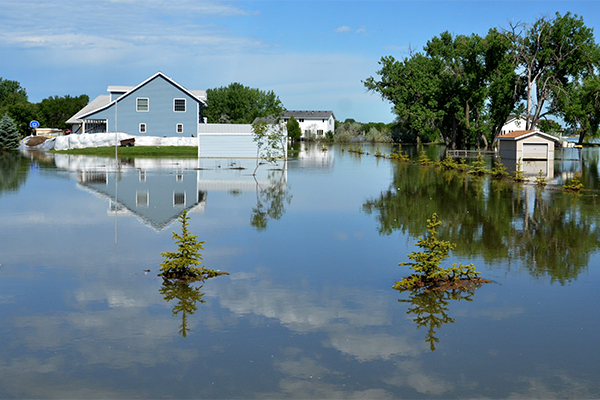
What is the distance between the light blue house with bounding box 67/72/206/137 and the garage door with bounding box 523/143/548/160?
109 feet

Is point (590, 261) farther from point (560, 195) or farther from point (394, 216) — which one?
point (560, 195)

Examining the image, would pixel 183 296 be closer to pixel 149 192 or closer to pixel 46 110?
pixel 149 192

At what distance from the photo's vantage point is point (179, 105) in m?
66.0

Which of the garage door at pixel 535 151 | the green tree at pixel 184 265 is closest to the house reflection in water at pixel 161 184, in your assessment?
the green tree at pixel 184 265

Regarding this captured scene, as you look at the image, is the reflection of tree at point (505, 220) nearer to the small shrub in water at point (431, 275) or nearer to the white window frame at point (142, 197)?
the small shrub in water at point (431, 275)

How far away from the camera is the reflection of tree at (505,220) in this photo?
47.4 feet

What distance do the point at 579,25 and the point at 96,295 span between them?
66.9 m

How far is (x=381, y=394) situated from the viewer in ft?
23.3

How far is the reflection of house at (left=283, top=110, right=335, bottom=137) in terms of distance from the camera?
5640 inches

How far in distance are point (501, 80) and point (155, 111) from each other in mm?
36474

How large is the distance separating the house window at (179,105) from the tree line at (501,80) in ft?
65.9

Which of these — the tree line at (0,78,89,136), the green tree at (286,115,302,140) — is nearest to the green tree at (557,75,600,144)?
the green tree at (286,115,302,140)

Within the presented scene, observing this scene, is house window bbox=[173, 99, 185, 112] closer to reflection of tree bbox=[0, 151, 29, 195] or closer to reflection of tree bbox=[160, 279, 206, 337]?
reflection of tree bbox=[0, 151, 29, 195]

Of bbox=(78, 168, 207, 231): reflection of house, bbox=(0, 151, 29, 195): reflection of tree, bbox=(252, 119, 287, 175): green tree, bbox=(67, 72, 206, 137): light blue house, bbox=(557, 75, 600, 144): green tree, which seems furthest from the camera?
bbox=(67, 72, 206, 137): light blue house
